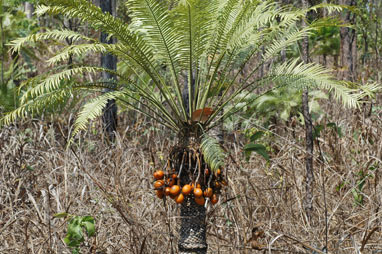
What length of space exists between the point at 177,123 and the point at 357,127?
3013mm

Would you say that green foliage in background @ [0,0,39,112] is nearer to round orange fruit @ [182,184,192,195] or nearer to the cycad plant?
the cycad plant

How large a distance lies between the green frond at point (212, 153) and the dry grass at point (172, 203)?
598 millimetres

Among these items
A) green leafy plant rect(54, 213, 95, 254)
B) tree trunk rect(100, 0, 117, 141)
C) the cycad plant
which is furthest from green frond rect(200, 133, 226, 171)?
tree trunk rect(100, 0, 117, 141)

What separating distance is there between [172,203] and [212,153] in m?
1.58

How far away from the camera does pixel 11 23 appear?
24.1 ft

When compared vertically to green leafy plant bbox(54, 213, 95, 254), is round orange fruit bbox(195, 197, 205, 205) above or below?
above

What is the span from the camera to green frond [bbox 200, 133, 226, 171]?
2605 mm

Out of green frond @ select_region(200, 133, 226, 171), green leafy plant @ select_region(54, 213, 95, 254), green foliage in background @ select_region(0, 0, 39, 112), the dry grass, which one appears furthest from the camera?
green foliage in background @ select_region(0, 0, 39, 112)

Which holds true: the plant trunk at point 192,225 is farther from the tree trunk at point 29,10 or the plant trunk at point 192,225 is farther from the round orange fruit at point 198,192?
the tree trunk at point 29,10

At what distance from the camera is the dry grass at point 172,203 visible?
334 centimetres

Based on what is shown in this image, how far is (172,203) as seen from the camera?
4.12 meters

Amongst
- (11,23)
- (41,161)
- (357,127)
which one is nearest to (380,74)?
(357,127)

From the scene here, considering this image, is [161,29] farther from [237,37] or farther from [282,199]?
[282,199]

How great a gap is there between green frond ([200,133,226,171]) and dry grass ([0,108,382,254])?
0.60 metres
